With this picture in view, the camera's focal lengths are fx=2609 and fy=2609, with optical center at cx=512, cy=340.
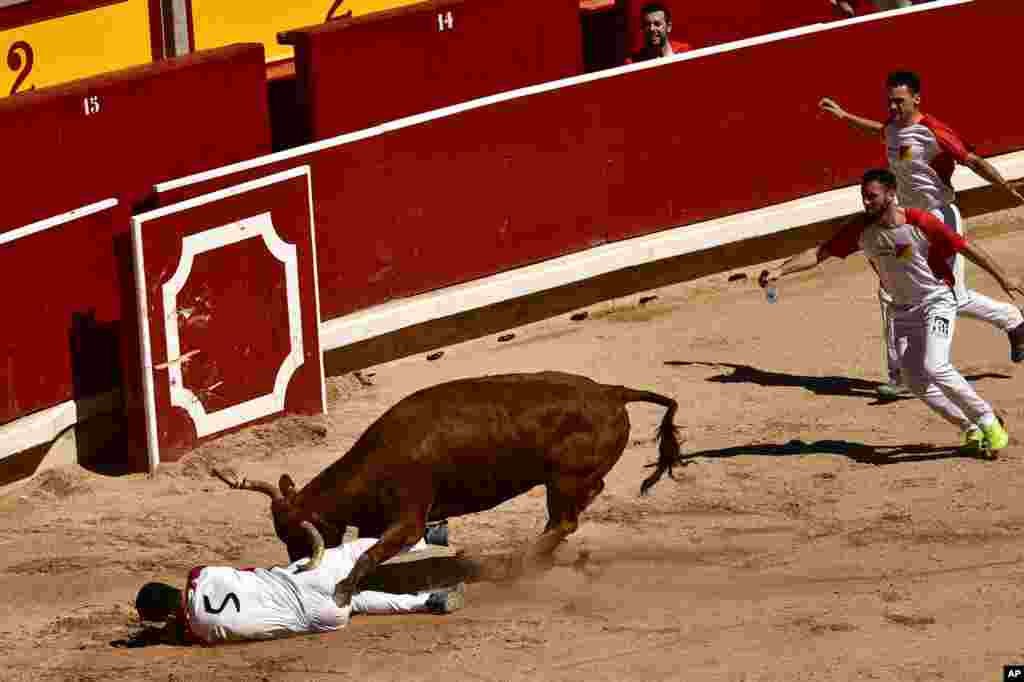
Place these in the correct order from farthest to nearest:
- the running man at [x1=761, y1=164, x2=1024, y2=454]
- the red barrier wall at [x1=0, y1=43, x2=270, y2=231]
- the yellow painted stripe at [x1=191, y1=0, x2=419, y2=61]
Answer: the yellow painted stripe at [x1=191, y1=0, x2=419, y2=61]
the red barrier wall at [x1=0, y1=43, x2=270, y2=231]
the running man at [x1=761, y1=164, x2=1024, y2=454]

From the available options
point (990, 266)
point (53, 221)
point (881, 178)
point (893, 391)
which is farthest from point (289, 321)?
point (990, 266)

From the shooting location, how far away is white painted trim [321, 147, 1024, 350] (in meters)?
14.4

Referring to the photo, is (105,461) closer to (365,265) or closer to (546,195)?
(365,265)

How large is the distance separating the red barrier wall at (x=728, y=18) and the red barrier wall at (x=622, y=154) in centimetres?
97

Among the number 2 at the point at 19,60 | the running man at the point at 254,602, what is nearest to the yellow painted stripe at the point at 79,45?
the number 2 at the point at 19,60

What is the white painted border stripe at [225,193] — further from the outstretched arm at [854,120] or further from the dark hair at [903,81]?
the dark hair at [903,81]

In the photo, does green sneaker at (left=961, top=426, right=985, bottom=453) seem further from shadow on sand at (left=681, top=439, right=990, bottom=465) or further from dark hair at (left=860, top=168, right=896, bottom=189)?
dark hair at (left=860, top=168, right=896, bottom=189)

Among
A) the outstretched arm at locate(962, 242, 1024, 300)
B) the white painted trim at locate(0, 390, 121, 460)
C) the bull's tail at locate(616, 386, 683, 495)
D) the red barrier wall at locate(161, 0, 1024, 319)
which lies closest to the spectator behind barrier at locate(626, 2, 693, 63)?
the red barrier wall at locate(161, 0, 1024, 319)

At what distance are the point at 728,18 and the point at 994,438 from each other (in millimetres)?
5700

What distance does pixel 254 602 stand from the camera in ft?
33.2

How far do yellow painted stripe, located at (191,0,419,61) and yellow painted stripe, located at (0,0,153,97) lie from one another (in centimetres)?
41

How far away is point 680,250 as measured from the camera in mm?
15828

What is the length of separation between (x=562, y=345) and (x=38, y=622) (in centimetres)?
466

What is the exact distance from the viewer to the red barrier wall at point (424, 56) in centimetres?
1462
